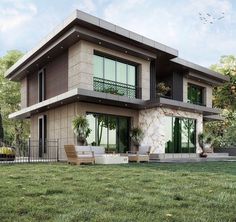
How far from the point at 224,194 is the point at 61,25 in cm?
1291

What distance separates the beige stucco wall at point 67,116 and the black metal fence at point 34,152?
1.53 ft

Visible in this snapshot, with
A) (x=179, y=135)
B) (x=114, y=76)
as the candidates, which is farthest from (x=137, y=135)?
(x=114, y=76)

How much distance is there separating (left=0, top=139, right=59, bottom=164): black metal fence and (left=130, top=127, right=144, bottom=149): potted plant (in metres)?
4.31

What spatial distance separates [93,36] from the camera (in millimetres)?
16375

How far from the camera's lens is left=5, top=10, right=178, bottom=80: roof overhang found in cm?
1556

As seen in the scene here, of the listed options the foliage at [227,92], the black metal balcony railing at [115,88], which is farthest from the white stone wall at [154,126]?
the foliage at [227,92]

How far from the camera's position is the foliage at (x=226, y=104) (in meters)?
29.4

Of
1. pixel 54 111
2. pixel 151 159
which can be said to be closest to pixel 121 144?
pixel 151 159

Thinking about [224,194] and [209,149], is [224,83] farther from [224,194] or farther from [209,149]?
[224,194]

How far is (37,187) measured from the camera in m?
6.37

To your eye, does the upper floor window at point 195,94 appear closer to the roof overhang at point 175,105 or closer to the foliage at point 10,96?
the roof overhang at point 175,105

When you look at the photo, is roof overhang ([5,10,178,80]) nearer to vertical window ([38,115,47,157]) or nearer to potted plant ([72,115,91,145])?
vertical window ([38,115,47,157])

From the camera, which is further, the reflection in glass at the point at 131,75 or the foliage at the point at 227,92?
the foliage at the point at 227,92

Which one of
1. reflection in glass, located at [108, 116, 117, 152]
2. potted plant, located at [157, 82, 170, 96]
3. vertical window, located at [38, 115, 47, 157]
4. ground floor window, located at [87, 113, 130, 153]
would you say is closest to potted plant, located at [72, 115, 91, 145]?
ground floor window, located at [87, 113, 130, 153]
